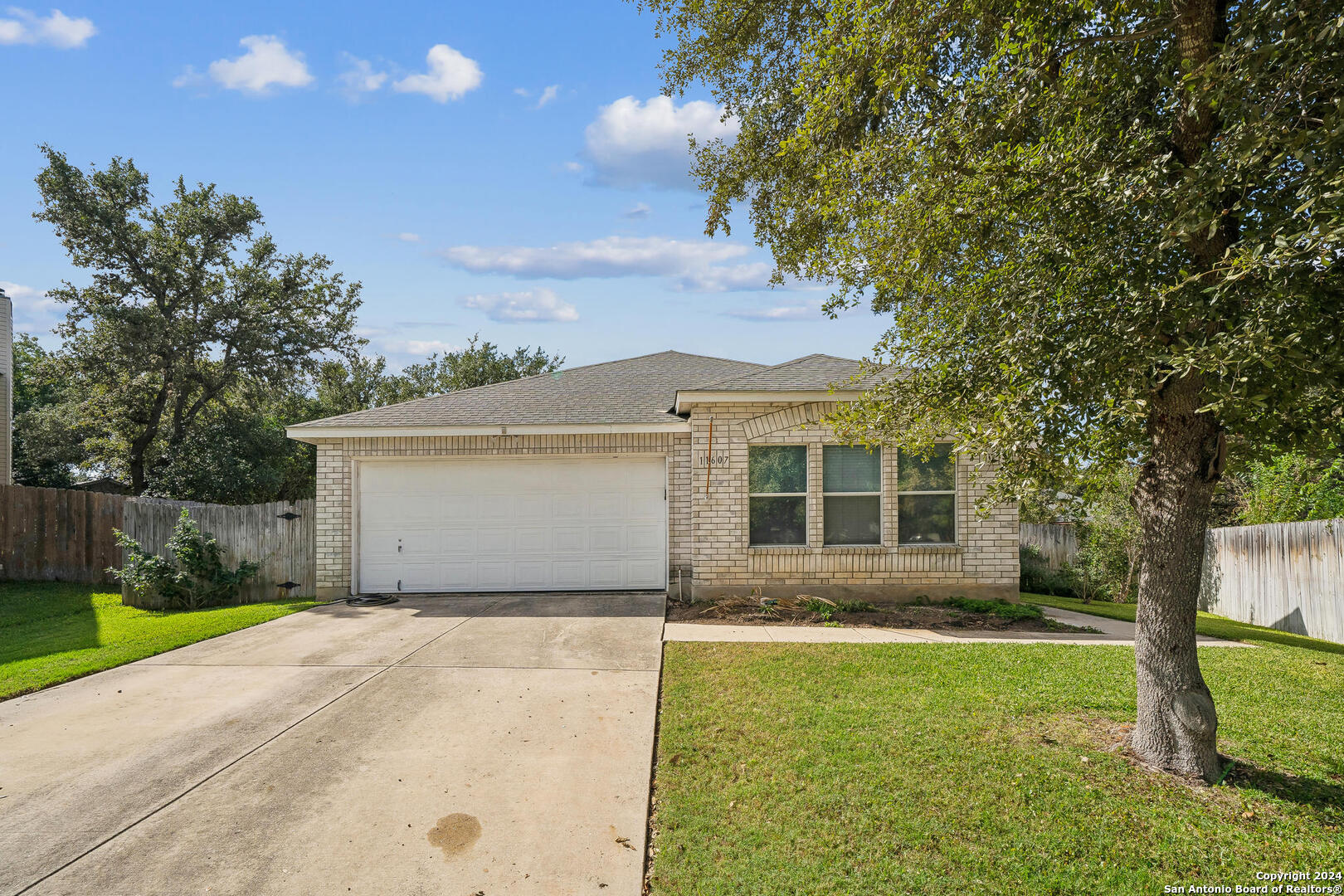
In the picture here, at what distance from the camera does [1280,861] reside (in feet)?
11.5

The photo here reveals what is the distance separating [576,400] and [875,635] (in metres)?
6.64

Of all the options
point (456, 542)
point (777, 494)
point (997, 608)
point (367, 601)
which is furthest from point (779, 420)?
point (367, 601)

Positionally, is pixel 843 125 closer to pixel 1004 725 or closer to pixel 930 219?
pixel 930 219

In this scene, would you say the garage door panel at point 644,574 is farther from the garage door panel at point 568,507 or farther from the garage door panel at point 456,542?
the garage door panel at point 456,542

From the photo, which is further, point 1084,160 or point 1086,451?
point 1086,451

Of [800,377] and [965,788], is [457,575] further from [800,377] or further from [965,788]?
[965,788]

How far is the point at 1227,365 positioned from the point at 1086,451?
136cm

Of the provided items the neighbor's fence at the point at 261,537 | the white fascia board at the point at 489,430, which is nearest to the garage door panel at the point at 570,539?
the white fascia board at the point at 489,430

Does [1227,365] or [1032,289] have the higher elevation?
[1032,289]

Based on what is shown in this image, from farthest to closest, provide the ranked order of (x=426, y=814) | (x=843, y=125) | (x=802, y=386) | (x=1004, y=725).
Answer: (x=802, y=386) < (x=843, y=125) < (x=1004, y=725) < (x=426, y=814)

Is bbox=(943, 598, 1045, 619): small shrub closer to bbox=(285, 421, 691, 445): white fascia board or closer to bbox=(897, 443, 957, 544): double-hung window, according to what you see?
bbox=(897, 443, 957, 544): double-hung window

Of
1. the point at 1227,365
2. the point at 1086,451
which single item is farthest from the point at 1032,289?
the point at 1227,365

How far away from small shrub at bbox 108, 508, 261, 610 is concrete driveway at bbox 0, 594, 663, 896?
381 cm

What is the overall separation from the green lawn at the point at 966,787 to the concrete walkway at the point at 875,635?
135 cm
